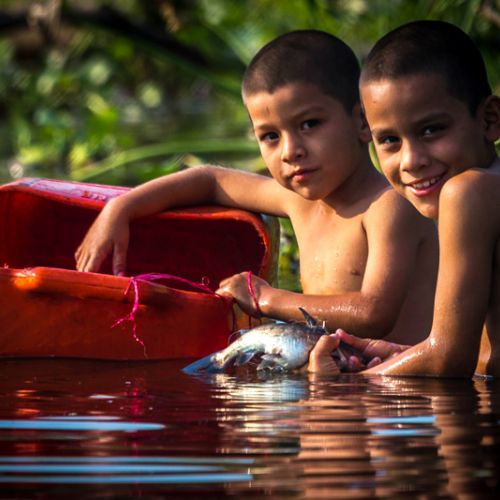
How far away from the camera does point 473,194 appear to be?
3.66m

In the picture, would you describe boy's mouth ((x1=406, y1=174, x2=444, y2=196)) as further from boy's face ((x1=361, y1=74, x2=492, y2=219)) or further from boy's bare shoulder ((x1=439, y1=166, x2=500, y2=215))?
boy's bare shoulder ((x1=439, y1=166, x2=500, y2=215))

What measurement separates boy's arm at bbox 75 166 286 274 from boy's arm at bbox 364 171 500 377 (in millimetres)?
→ 1416

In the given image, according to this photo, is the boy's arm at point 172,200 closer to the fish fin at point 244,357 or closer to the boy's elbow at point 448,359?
the fish fin at point 244,357

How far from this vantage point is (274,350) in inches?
159

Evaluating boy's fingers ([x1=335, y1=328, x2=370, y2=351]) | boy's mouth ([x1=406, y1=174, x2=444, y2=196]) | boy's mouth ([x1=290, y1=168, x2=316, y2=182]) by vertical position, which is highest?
boy's mouth ([x1=290, y1=168, x2=316, y2=182])

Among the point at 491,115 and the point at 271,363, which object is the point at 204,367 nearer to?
the point at 271,363

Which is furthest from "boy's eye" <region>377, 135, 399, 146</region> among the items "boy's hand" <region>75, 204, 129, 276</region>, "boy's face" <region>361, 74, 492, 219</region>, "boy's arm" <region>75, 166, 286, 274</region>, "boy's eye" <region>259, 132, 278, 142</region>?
"boy's hand" <region>75, 204, 129, 276</region>

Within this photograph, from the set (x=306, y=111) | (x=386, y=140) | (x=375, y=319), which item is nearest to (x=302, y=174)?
(x=306, y=111)

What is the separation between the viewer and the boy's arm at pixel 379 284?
4348mm

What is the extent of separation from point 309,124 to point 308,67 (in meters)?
0.19

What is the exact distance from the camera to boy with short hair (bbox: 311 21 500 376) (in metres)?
3.67

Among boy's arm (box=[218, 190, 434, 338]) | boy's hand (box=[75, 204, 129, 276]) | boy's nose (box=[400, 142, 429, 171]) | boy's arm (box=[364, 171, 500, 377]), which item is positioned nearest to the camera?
boy's arm (box=[364, 171, 500, 377])

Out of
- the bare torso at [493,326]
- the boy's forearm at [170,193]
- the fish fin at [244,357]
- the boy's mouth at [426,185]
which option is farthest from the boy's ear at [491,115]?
the boy's forearm at [170,193]

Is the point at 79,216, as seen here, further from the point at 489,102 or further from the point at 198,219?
the point at 489,102
